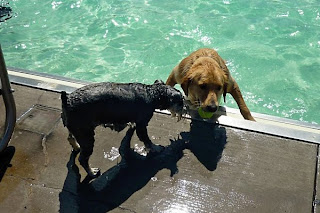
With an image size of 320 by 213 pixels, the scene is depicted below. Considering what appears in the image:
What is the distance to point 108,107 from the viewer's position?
3.86m

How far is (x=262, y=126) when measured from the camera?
4895 millimetres

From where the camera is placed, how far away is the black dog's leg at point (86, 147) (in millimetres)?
3836

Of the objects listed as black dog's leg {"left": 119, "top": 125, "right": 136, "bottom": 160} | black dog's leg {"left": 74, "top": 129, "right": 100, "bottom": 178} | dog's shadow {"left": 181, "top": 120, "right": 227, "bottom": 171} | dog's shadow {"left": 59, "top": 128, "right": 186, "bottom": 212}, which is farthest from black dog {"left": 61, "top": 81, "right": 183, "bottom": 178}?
dog's shadow {"left": 181, "top": 120, "right": 227, "bottom": 171}

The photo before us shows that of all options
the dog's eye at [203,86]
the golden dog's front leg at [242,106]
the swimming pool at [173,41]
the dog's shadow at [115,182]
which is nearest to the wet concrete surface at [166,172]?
the dog's shadow at [115,182]

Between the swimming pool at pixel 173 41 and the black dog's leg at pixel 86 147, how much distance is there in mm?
4591

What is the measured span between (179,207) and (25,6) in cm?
974

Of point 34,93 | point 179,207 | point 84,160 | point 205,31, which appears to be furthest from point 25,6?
point 179,207

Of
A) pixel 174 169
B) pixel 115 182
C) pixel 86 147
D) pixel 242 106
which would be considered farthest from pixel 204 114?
pixel 86 147

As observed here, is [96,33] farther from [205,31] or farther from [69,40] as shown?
[205,31]

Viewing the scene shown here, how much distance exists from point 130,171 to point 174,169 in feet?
1.78

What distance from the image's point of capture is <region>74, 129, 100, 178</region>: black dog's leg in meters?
3.84

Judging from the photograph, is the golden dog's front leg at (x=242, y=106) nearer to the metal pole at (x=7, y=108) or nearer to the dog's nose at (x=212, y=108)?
the dog's nose at (x=212, y=108)

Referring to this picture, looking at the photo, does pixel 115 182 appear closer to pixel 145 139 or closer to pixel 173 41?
pixel 145 139

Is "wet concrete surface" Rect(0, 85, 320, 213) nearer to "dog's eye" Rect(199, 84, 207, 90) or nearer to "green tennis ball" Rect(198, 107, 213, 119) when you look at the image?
"green tennis ball" Rect(198, 107, 213, 119)
